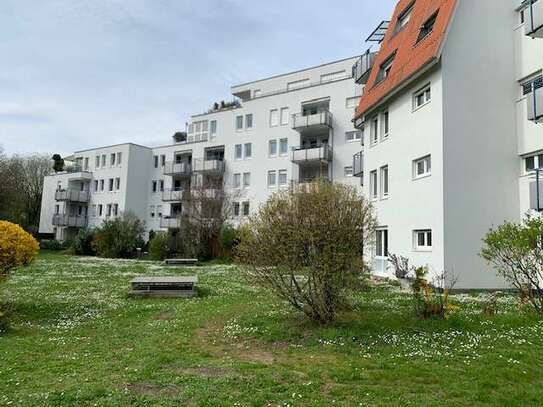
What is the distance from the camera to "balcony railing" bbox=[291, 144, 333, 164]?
40.3 m

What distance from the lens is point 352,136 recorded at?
4062 centimetres

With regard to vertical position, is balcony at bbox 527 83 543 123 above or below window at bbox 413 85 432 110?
below

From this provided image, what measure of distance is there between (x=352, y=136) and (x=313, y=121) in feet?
12.4

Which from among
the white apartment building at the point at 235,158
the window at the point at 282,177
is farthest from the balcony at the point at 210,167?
the window at the point at 282,177

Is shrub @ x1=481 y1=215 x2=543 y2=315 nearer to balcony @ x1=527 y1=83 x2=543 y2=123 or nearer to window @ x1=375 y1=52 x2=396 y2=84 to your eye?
balcony @ x1=527 y1=83 x2=543 y2=123

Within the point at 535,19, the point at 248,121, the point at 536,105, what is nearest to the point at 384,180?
the point at 536,105

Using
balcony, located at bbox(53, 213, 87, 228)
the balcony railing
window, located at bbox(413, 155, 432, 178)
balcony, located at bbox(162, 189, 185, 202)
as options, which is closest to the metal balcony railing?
the balcony railing

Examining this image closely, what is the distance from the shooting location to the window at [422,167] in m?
19.4

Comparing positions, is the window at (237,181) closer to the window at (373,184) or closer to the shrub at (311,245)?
the window at (373,184)

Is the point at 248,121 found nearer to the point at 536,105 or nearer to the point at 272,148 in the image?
the point at 272,148

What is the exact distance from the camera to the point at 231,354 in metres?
8.30

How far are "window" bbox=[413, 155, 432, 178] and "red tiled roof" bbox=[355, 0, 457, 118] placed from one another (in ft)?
12.1

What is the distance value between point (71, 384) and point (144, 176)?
180ft

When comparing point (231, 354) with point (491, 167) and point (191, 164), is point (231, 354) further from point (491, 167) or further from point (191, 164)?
point (191, 164)
